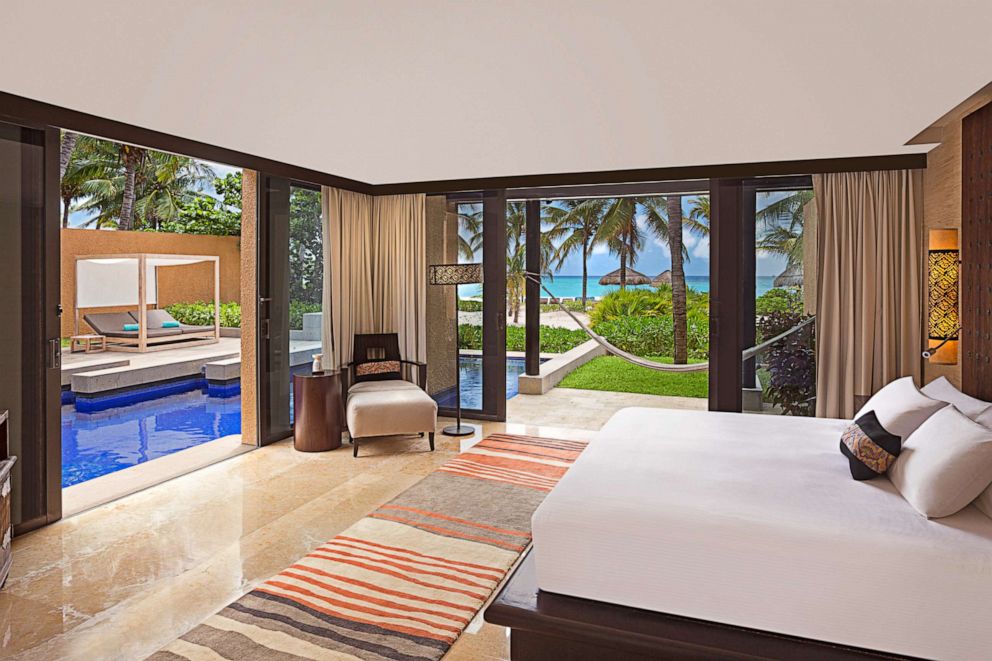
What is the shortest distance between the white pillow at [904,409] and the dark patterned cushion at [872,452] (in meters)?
Result: 0.10

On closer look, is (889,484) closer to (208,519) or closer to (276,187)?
(208,519)

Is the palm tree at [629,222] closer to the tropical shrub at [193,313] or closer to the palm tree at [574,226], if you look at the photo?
the palm tree at [574,226]

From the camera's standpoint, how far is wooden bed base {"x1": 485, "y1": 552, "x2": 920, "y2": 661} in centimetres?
187

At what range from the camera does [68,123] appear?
10.4 feet

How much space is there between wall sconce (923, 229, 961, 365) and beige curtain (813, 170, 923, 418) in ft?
3.42

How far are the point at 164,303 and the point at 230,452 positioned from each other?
8.27 m

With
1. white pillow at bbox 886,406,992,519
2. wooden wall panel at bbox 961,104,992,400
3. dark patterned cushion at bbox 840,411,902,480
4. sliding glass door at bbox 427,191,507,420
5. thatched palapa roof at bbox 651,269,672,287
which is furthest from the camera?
thatched palapa roof at bbox 651,269,672,287

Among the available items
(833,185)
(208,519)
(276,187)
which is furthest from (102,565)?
(833,185)

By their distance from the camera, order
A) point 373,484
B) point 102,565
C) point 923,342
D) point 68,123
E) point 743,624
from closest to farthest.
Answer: point 743,624 → point 102,565 → point 68,123 → point 373,484 → point 923,342

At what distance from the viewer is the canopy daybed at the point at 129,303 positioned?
30.8 ft

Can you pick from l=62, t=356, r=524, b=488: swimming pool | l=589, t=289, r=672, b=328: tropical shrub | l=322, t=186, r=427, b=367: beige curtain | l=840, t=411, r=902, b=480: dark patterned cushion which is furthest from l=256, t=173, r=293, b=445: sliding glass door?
l=589, t=289, r=672, b=328: tropical shrub

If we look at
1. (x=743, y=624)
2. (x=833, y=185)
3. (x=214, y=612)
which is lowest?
(x=214, y=612)

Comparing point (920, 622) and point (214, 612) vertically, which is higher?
point (920, 622)

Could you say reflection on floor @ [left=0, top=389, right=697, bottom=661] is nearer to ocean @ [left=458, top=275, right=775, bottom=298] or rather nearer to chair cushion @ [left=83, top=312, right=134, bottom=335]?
chair cushion @ [left=83, top=312, right=134, bottom=335]
